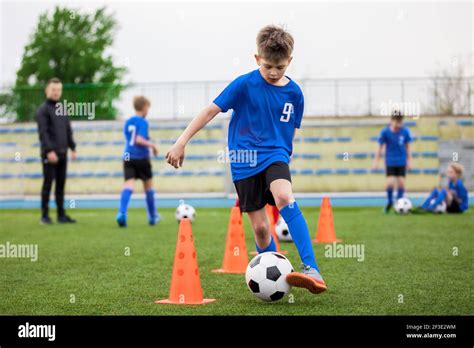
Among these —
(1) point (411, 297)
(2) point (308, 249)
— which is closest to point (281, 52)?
(2) point (308, 249)

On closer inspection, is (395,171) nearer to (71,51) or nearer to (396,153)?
(396,153)

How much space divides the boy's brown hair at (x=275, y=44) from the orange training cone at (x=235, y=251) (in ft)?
7.05

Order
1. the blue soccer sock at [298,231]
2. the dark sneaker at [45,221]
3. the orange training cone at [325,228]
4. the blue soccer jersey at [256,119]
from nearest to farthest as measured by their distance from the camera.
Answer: the blue soccer sock at [298,231] → the blue soccer jersey at [256,119] → the orange training cone at [325,228] → the dark sneaker at [45,221]

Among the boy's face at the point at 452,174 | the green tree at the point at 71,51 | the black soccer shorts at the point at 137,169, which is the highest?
the green tree at the point at 71,51

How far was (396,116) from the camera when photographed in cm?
1605

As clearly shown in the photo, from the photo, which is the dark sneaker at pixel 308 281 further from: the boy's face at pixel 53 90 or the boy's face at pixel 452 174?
the boy's face at pixel 452 174

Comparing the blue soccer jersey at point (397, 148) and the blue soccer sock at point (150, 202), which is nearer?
the blue soccer sock at point (150, 202)

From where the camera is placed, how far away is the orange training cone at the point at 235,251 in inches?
303

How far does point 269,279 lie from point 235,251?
6.42ft

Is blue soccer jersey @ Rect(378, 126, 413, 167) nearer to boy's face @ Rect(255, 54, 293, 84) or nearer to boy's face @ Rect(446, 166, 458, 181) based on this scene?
boy's face @ Rect(446, 166, 458, 181)

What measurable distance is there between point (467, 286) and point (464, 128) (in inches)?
743

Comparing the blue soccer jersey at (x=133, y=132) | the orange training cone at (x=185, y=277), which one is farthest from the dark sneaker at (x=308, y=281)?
the blue soccer jersey at (x=133, y=132)

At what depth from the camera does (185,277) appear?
5906 mm

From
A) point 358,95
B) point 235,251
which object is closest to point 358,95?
point 358,95
